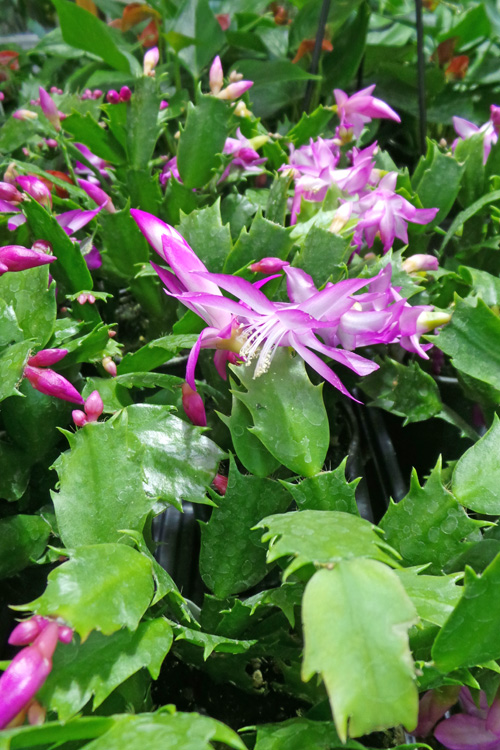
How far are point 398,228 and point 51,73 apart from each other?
1.01m

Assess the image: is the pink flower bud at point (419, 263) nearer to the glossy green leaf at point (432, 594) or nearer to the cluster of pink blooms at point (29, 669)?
the glossy green leaf at point (432, 594)

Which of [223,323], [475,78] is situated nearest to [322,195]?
[223,323]

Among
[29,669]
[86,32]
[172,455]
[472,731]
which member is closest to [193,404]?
[172,455]

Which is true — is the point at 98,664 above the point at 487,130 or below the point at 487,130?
below

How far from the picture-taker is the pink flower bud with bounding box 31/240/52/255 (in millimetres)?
588

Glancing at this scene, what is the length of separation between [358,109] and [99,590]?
30.5 inches

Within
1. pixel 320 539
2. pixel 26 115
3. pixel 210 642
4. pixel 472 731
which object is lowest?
pixel 472 731

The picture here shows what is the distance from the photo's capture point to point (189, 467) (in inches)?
19.0

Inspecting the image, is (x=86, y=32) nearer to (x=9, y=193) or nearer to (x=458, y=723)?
(x=9, y=193)

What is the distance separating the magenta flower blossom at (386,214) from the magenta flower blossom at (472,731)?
0.48m

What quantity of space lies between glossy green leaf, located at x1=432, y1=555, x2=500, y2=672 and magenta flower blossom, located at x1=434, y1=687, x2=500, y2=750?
6.4 inches

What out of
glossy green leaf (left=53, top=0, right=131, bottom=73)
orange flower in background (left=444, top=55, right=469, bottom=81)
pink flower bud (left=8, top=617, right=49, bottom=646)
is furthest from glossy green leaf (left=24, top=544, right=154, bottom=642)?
orange flower in background (left=444, top=55, right=469, bottom=81)

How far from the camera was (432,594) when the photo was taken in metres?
0.39

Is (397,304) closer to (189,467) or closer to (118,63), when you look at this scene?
(189,467)
